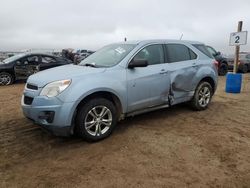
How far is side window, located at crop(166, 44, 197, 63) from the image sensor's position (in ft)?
19.1

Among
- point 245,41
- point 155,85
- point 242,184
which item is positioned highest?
point 245,41

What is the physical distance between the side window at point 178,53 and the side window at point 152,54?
21 centimetres

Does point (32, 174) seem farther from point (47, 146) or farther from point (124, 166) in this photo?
point (124, 166)

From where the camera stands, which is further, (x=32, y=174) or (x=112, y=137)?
(x=112, y=137)

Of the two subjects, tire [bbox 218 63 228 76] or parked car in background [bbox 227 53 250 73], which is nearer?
tire [bbox 218 63 228 76]

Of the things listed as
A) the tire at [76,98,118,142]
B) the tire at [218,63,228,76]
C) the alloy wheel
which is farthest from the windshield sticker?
the tire at [218,63,228,76]

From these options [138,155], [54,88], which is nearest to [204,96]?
[138,155]

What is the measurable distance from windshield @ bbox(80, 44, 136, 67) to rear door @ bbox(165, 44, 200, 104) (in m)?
0.99

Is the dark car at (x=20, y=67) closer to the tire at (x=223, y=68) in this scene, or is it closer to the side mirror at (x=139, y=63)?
the side mirror at (x=139, y=63)

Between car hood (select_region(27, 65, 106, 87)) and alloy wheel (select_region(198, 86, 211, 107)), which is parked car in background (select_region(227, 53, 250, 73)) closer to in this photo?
alloy wheel (select_region(198, 86, 211, 107))

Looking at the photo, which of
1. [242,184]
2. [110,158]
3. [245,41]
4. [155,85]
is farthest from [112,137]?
[245,41]

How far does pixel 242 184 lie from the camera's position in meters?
3.34

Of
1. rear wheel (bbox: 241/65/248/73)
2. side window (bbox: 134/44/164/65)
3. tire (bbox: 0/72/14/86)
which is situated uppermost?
side window (bbox: 134/44/164/65)

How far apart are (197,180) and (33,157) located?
240cm
